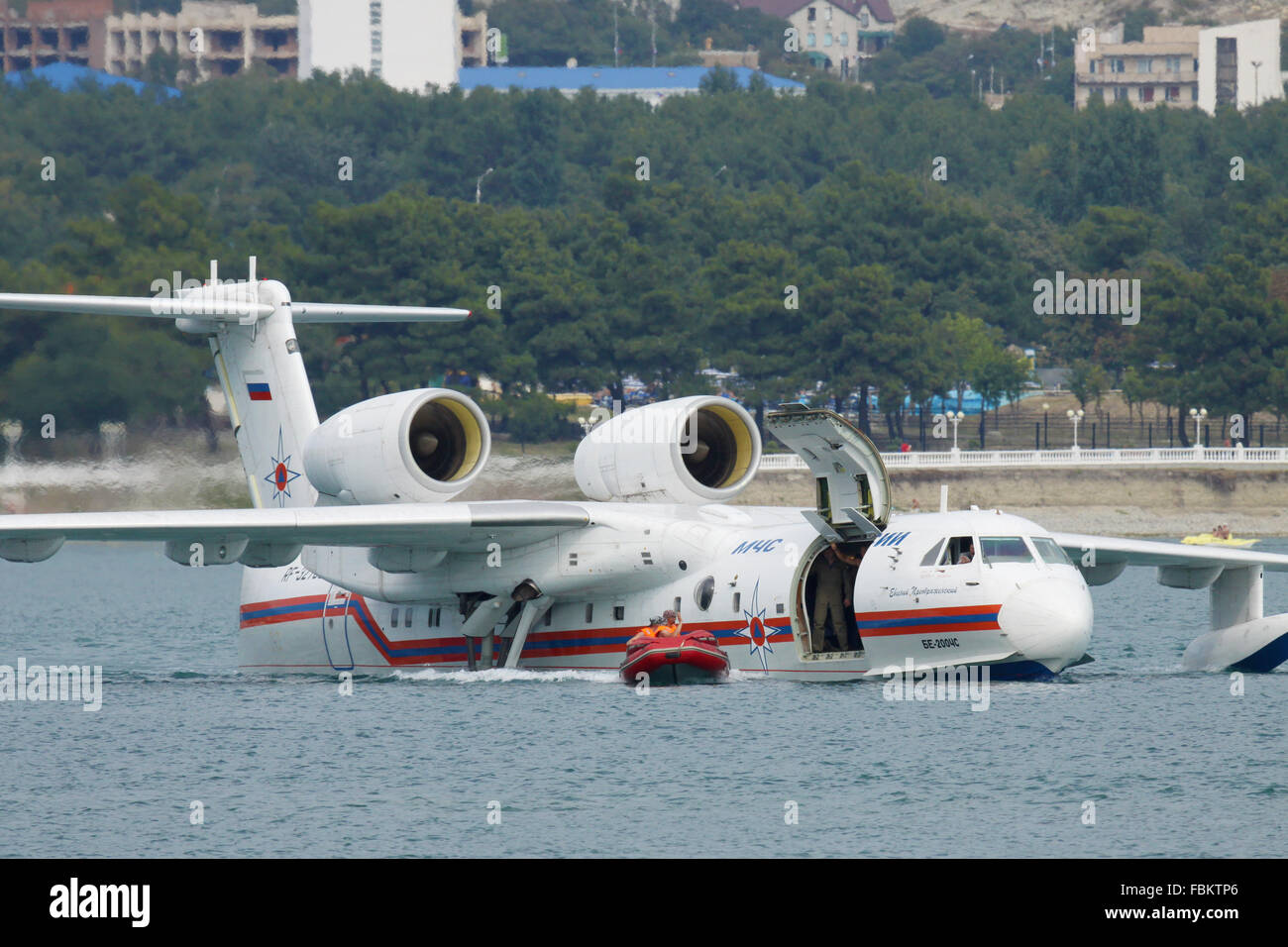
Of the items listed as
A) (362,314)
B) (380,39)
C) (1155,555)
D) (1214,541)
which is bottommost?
(1214,541)

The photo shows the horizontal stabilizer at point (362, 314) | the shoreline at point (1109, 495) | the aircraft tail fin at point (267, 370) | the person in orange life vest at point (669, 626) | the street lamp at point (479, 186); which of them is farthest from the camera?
the street lamp at point (479, 186)

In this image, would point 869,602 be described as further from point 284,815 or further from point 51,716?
point 51,716

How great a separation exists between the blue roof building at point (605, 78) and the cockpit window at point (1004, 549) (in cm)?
15065

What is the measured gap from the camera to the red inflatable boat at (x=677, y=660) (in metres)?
29.4

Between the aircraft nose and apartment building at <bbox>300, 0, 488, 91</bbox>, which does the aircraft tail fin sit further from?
apartment building at <bbox>300, 0, 488, 91</bbox>

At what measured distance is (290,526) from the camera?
28.5 metres

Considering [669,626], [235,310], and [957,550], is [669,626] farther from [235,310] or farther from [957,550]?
Result: [235,310]

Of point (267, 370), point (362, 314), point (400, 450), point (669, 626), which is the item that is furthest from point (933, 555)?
point (267, 370)

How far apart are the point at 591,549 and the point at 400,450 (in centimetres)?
298

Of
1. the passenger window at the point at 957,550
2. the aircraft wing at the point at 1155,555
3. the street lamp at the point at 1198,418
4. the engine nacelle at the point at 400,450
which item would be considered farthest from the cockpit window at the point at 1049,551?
the street lamp at the point at 1198,418

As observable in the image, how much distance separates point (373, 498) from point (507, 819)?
9073 mm

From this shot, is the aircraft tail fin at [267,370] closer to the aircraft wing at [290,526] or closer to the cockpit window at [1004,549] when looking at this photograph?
the aircraft wing at [290,526]

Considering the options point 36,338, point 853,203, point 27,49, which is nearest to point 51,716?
point 36,338

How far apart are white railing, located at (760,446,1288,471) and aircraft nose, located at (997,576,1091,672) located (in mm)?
56921
